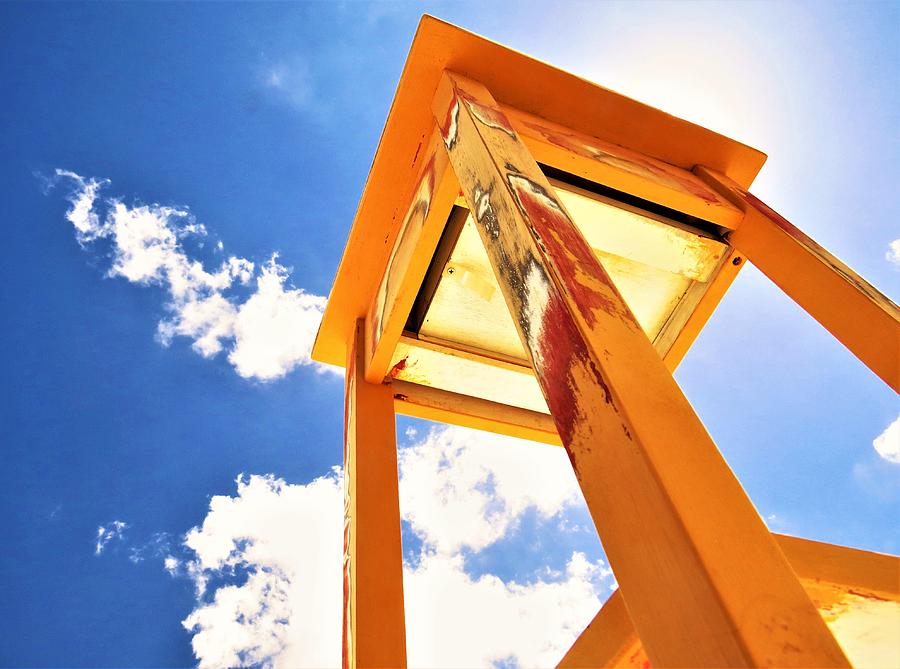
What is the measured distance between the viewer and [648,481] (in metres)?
1.24

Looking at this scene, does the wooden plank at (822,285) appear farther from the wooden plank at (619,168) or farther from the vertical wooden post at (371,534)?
the vertical wooden post at (371,534)

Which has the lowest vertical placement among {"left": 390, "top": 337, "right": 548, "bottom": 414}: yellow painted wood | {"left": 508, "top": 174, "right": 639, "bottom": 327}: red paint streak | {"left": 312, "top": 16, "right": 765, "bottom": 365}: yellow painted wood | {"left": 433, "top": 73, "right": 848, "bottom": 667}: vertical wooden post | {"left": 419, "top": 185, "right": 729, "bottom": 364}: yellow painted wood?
{"left": 433, "top": 73, "right": 848, "bottom": 667}: vertical wooden post

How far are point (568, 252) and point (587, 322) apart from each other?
368mm

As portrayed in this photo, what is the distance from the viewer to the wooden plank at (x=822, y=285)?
270 centimetres

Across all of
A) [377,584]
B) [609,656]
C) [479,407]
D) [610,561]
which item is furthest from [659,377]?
[479,407]

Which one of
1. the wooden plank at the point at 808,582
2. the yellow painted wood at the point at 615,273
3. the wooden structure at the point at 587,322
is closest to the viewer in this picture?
the wooden structure at the point at 587,322

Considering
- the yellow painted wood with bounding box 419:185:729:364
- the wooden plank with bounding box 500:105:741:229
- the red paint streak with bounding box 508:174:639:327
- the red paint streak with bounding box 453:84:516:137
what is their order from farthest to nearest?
the yellow painted wood with bounding box 419:185:729:364, the wooden plank with bounding box 500:105:741:229, the red paint streak with bounding box 453:84:516:137, the red paint streak with bounding box 508:174:639:327

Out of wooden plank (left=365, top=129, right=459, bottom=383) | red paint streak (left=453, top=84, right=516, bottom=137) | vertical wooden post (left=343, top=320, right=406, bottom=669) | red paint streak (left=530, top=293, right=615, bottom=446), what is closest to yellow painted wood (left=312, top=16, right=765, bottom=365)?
wooden plank (left=365, top=129, right=459, bottom=383)

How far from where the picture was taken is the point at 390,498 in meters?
3.33

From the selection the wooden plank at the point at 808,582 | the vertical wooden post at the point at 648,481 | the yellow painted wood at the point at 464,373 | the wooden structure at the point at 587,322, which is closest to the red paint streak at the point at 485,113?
the wooden structure at the point at 587,322

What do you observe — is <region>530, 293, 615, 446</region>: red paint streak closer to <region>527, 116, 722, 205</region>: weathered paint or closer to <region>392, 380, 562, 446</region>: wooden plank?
<region>527, 116, 722, 205</region>: weathered paint

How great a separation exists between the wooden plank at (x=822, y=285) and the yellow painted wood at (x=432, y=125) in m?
0.39

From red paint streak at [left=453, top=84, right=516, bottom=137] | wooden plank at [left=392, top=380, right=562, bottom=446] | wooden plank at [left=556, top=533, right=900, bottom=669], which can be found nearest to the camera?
wooden plank at [left=556, top=533, right=900, bottom=669]

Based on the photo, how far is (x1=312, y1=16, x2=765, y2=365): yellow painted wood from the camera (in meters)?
3.31
